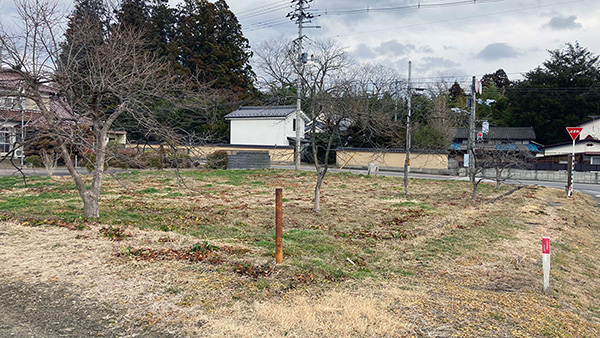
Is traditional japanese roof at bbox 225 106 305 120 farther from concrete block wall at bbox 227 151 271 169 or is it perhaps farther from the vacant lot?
the vacant lot

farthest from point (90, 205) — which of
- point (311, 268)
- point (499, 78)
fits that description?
point (499, 78)

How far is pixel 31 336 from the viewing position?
3838mm

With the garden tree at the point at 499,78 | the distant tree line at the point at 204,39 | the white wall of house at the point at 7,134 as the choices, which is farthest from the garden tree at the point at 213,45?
the garden tree at the point at 499,78

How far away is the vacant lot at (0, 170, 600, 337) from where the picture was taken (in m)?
4.33

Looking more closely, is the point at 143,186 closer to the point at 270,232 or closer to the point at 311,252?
the point at 270,232

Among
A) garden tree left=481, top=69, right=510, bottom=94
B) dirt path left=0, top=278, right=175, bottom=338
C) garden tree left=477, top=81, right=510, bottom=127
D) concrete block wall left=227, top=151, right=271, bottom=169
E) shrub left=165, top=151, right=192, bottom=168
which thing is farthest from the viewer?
garden tree left=481, top=69, right=510, bottom=94

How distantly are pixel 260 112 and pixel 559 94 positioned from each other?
103ft

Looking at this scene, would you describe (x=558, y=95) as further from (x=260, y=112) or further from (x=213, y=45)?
(x=213, y=45)

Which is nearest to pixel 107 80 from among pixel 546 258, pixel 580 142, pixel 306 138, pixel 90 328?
pixel 90 328

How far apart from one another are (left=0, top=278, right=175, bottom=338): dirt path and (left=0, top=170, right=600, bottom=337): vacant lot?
0.12 metres

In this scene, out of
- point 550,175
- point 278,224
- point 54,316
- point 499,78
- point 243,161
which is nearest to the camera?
point 54,316

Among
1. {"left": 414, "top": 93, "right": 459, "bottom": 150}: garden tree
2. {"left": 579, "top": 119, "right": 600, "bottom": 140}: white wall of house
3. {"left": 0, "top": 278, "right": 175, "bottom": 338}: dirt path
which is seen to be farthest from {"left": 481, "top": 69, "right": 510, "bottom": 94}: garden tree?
{"left": 0, "top": 278, "right": 175, "bottom": 338}: dirt path

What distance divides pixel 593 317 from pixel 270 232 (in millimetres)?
5569

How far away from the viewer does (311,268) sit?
5.97m
